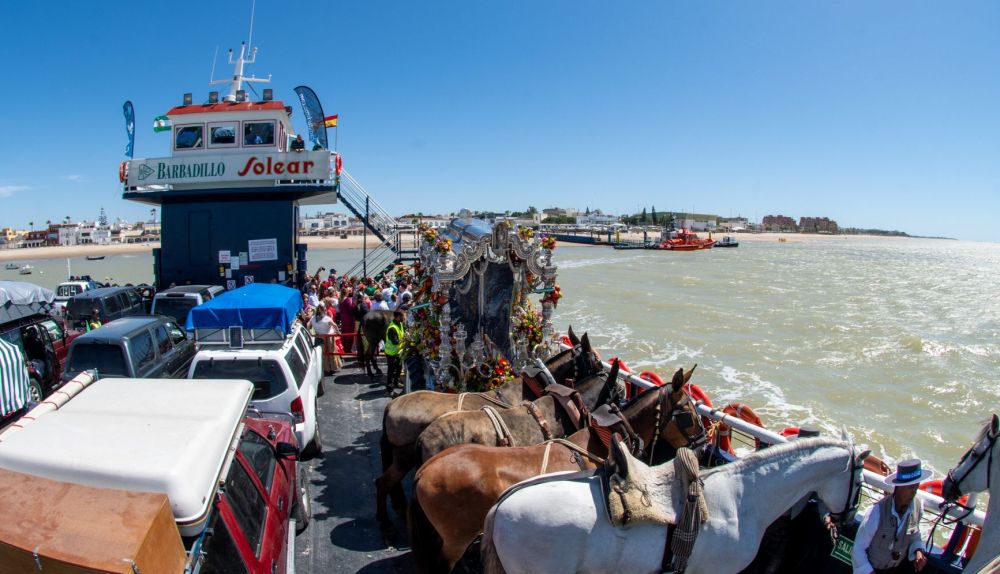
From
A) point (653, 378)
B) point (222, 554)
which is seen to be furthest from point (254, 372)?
point (653, 378)

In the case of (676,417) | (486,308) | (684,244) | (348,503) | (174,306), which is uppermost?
(684,244)

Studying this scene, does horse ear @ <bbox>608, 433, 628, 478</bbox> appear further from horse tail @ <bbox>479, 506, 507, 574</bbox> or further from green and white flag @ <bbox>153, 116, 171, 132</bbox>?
green and white flag @ <bbox>153, 116, 171, 132</bbox>

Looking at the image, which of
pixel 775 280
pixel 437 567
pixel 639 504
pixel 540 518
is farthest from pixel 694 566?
pixel 775 280

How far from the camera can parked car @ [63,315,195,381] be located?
334 inches

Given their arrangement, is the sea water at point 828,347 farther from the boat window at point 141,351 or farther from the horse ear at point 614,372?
the boat window at point 141,351

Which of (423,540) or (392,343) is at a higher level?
(392,343)

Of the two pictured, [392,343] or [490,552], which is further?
[392,343]

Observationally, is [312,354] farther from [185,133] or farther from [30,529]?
[185,133]

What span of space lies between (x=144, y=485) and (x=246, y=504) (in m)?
1.25

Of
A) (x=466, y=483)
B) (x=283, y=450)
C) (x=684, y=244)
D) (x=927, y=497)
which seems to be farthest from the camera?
(x=684, y=244)

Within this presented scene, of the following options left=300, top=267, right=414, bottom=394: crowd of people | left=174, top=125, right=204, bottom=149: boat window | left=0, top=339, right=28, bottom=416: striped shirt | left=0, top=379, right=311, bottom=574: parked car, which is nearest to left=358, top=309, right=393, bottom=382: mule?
left=300, top=267, right=414, bottom=394: crowd of people

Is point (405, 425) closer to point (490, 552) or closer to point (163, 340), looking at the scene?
point (490, 552)

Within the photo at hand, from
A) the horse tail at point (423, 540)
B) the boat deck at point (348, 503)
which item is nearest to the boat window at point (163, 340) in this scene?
the boat deck at point (348, 503)

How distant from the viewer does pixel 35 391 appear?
9383mm
